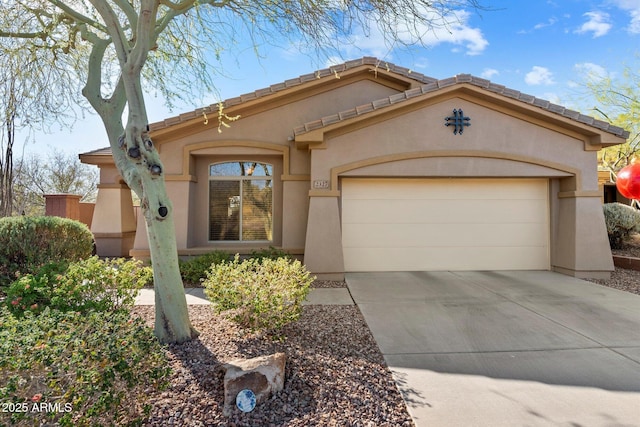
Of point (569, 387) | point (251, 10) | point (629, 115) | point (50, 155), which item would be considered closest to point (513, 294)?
→ point (569, 387)

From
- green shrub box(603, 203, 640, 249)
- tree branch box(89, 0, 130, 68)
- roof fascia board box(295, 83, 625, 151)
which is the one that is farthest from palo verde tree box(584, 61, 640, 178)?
tree branch box(89, 0, 130, 68)

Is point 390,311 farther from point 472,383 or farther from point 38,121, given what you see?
point 38,121

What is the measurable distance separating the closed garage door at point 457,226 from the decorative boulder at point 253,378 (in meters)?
5.57

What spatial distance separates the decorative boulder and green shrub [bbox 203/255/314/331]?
800 mm

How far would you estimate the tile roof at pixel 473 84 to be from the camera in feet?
25.0

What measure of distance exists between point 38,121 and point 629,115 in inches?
762

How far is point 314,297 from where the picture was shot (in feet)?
20.8

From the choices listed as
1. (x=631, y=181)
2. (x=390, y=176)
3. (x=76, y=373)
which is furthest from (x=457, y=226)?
(x=76, y=373)

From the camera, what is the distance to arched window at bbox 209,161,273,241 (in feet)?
29.9

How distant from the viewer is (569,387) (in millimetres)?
3188

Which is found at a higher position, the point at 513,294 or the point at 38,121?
the point at 38,121

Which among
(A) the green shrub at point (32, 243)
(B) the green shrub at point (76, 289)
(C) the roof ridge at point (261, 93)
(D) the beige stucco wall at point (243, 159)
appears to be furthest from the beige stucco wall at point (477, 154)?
(A) the green shrub at point (32, 243)

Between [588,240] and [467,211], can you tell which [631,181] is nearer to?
[588,240]

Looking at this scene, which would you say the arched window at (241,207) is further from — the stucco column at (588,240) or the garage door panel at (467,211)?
the stucco column at (588,240)
